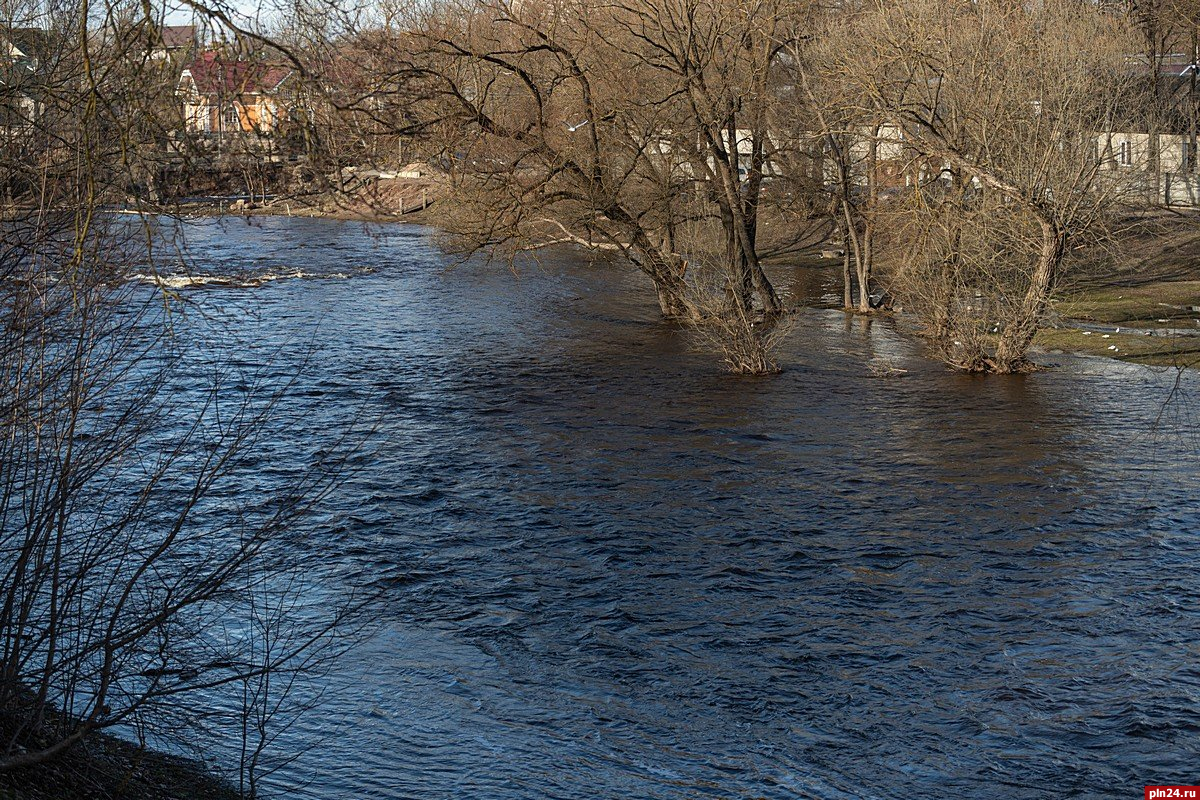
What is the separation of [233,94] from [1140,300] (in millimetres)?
30525

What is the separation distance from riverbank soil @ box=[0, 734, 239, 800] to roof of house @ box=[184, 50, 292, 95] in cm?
367

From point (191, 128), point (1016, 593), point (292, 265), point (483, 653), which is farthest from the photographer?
point (292, 265)

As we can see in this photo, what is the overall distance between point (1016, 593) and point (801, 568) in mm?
2261

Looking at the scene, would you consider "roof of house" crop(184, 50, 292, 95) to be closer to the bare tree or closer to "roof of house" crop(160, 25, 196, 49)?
"roof of house" crop(160, 25, 196, 49)

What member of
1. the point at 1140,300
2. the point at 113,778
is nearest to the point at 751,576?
the point at 113,778

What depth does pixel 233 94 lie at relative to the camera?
6.27 metres

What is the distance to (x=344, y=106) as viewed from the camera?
23.9 ft

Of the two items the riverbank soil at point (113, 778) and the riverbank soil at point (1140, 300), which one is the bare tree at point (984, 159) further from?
the riverbank soil at point (113, 778)

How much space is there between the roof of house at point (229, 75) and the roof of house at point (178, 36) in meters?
0.12

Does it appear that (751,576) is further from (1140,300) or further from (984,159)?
(1140,300)

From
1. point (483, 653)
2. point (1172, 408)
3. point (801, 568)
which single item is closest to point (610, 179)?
point (1172, 408)

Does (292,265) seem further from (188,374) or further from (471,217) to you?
(188,374)

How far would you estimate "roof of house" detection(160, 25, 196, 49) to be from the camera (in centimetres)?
616

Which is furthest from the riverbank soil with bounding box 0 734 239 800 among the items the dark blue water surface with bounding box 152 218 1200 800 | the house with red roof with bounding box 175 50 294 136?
the house with red roof with bounding box 175 50 294 136
